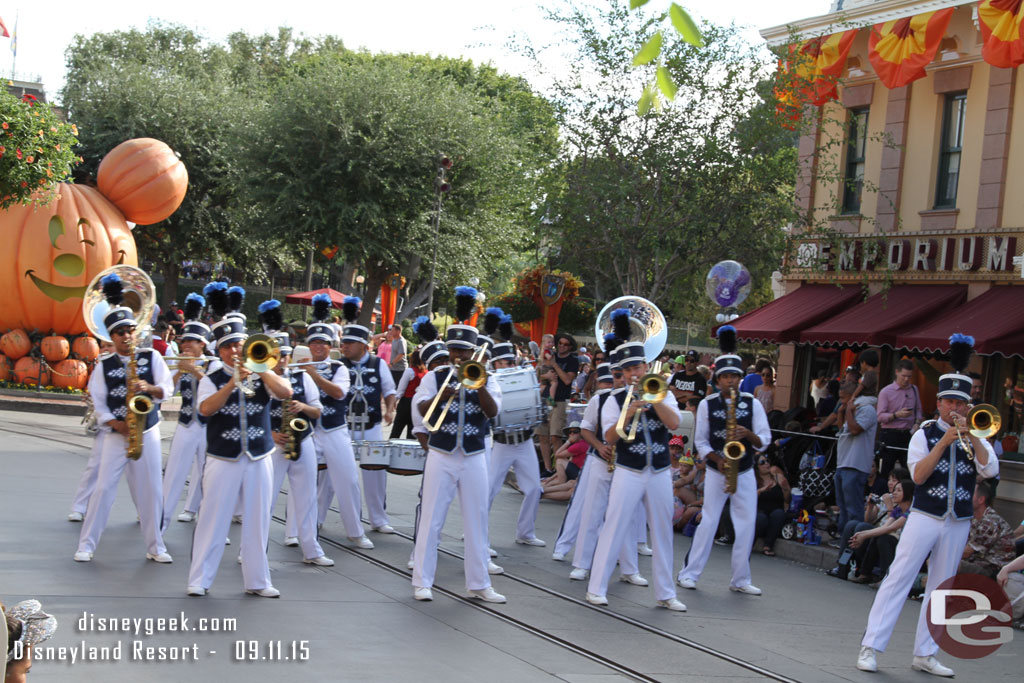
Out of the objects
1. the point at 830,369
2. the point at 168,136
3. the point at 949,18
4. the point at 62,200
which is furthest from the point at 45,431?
the point at 168,136

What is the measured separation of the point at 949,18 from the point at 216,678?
584 inches

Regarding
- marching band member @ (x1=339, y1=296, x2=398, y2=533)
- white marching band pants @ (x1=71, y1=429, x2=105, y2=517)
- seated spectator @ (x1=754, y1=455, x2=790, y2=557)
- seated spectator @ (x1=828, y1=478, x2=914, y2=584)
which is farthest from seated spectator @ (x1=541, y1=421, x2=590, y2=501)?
white marching band pants @ (x1=71, y1=429, x2=105, y2=517)

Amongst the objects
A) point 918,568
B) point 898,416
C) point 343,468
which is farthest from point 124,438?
point 898,416

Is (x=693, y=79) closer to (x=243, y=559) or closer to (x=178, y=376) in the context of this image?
(x=178, y=376)

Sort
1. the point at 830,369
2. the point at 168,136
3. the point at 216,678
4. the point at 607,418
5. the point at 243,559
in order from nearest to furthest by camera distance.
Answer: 1. the point at 216,678
2. the point at 243,559
3. the point at 607,418
4. the point at 830,369
5. the point at 168,136

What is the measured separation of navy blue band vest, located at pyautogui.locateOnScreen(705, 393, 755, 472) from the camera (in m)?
10.5

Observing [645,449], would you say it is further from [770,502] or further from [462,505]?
[770,502]

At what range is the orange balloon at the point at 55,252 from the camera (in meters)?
20.2

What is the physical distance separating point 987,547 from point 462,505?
15.9 ft

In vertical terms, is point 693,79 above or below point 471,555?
above

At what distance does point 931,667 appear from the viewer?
26.3 ft

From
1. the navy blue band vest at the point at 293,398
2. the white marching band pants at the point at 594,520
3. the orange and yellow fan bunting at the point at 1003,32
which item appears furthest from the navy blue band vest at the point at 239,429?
the orange and yellow fan bunting at the point at 1003,32

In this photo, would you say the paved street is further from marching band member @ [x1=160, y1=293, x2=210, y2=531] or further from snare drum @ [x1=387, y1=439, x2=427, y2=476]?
snare drum @ [x1=387, y1=439, x2=427, y2=476]

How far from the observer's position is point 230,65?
45.9 m
